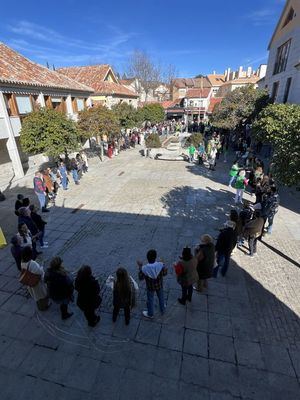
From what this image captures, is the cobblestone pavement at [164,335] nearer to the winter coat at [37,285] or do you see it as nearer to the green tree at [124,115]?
the winter coat at [37,285]

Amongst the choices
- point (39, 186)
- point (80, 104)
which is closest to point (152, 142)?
point (80, 104)

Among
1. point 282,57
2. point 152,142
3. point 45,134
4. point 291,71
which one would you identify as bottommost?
point 152,142

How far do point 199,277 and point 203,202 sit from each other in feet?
18.6

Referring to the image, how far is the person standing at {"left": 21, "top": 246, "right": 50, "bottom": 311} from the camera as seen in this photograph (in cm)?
450

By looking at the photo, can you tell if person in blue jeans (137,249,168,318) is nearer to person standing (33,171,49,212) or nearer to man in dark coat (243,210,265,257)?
man in dark coat (243,210,265,257)

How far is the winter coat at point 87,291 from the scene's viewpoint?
4.07m

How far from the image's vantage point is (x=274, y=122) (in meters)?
11.1

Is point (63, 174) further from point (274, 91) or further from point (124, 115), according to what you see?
point (274, 91)

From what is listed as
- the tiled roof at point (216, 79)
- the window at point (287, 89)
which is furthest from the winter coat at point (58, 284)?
the tiled roof at point (216, 79)

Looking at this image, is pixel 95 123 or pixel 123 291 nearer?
pixel 123 291

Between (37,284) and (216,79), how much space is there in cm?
7669

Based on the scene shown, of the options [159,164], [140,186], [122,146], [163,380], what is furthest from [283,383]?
[122,146]

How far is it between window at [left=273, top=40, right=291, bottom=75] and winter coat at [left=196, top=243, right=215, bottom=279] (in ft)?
60.6

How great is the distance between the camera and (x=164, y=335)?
4.46 m
